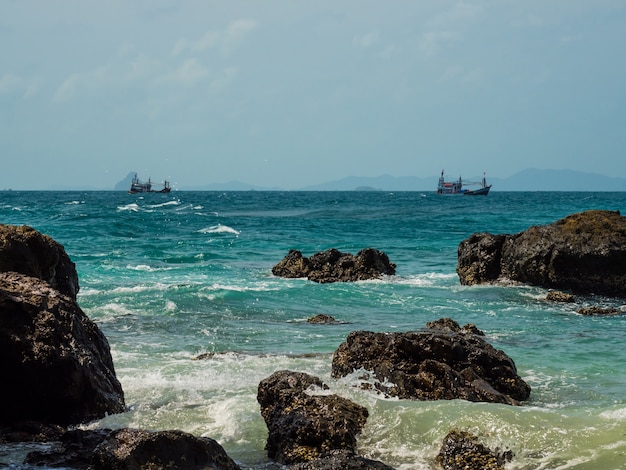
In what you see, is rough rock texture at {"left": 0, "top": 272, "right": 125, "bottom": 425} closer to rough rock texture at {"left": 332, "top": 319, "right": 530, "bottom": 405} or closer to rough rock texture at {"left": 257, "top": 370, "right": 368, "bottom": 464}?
rough rock texture at {"left": 257, "top": 370, "right": 368, "bottom": 464}

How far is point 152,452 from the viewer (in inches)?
228

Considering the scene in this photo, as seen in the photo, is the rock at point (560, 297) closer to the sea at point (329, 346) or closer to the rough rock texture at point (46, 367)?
the sea at point (329, 346)

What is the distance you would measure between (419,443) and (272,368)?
12.5 ft

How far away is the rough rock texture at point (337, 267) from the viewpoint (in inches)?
926

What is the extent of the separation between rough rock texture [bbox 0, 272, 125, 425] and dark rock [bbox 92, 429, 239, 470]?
202 cm

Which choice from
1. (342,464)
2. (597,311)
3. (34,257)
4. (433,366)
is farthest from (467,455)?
(597,311)

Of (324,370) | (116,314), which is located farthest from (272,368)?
(116,314)

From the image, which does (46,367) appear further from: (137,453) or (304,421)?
(304,421)

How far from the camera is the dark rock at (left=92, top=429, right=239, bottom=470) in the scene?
5.70m

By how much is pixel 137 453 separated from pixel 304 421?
6.29 ft

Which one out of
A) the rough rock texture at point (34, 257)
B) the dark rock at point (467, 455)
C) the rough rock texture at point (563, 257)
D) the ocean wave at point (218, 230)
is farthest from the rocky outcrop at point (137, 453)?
the ocean wave at point (218, 230)

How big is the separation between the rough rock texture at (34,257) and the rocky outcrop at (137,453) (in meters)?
6.38

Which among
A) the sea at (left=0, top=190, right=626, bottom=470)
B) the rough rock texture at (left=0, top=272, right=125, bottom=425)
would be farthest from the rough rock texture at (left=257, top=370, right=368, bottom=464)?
the rough rock texture at (left=0, top=272, right=125, bottom=425)

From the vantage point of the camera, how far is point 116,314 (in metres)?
16.7
